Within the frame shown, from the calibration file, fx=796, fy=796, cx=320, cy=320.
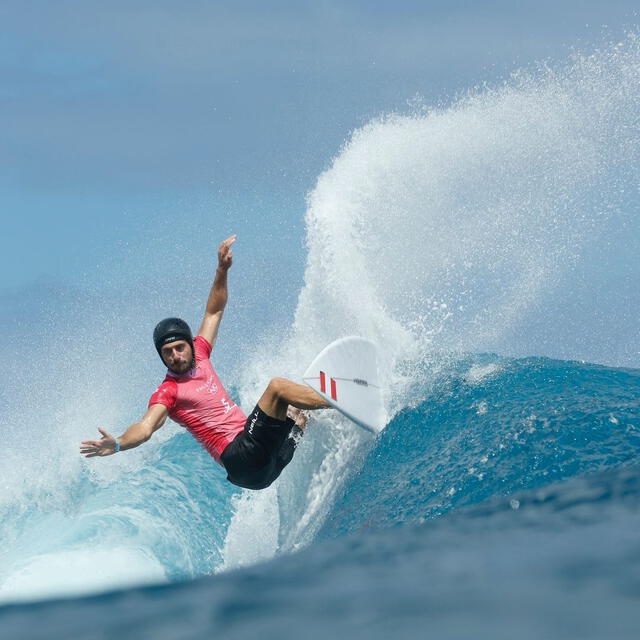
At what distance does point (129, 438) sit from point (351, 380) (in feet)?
7.41

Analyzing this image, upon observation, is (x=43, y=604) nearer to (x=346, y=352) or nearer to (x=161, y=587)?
(x=161, y=587)

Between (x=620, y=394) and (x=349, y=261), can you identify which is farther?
(x=349, y=261)

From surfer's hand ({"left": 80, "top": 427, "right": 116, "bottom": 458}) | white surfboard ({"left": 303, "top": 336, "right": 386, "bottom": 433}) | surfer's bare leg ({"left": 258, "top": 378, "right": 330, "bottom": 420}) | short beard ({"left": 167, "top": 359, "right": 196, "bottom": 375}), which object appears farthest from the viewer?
short beard ({"left": 167, "top": 359, "right": 196, "bottom": 375})

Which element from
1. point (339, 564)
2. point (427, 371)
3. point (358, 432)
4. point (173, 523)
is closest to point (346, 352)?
point (358, 432)

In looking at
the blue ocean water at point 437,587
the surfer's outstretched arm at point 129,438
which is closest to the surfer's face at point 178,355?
the surfer's outstretched arm at point 129,438

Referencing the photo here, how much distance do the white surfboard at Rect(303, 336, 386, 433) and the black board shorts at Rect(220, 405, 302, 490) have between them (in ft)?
1.65

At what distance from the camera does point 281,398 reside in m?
7.17

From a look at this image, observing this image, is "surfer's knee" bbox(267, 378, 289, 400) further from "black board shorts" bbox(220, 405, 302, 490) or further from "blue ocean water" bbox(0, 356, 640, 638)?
"blue ocean water" bbox(0, 356, 640, 638)

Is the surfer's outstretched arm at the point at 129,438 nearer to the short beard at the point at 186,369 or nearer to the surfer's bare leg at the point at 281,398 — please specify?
the short beard at the point at 186,369

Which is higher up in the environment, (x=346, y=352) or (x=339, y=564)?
(x=346, y=352)

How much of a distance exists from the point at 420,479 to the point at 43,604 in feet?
18.0

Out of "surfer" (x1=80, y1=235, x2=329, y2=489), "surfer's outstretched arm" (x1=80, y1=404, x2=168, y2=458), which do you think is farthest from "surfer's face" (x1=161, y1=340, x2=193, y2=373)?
"surfer's outstretched arm" (x1=80, y1=404, x2=168, y2=458)

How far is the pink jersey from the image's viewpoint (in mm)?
7328

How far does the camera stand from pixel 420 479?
7.03 metres
